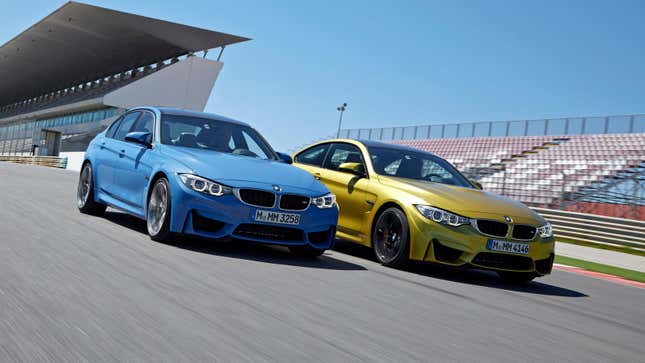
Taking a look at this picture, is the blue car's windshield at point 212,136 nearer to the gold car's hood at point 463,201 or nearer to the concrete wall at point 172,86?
the gold car's hood at point 463,201

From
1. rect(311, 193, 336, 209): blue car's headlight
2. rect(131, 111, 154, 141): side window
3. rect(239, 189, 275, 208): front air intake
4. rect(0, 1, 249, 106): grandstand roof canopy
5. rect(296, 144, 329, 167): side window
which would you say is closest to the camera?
rect(239, 189, 275, 208): front air intake

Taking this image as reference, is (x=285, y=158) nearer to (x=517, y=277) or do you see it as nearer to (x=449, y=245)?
(x=449, y=245)

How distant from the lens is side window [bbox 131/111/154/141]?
852 cm

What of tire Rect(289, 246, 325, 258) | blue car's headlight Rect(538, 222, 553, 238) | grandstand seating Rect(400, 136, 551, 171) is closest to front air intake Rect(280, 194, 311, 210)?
tire Rect(289, 246, 325, 258)

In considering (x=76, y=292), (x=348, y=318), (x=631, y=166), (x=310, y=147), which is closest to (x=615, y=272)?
(x=310, y=147)

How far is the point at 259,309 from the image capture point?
14.4 ft

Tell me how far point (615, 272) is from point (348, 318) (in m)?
8.94

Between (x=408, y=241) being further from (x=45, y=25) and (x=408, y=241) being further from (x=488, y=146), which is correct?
(x=45, y=25)

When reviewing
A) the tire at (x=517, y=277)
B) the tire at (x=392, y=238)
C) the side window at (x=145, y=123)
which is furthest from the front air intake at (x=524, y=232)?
the side window at (x=145, y=123)

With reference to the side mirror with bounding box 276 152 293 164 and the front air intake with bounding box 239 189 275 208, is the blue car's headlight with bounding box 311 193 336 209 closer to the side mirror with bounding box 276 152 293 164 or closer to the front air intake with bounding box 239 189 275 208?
the front air intake with bounding box 239 189 275 208

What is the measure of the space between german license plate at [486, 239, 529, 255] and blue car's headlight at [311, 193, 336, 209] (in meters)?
1.58

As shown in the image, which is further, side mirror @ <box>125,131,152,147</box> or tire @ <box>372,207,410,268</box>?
side mirror @ <box>125,131,152,147</box>

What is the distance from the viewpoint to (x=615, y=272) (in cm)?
1206

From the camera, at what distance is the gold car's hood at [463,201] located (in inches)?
288
